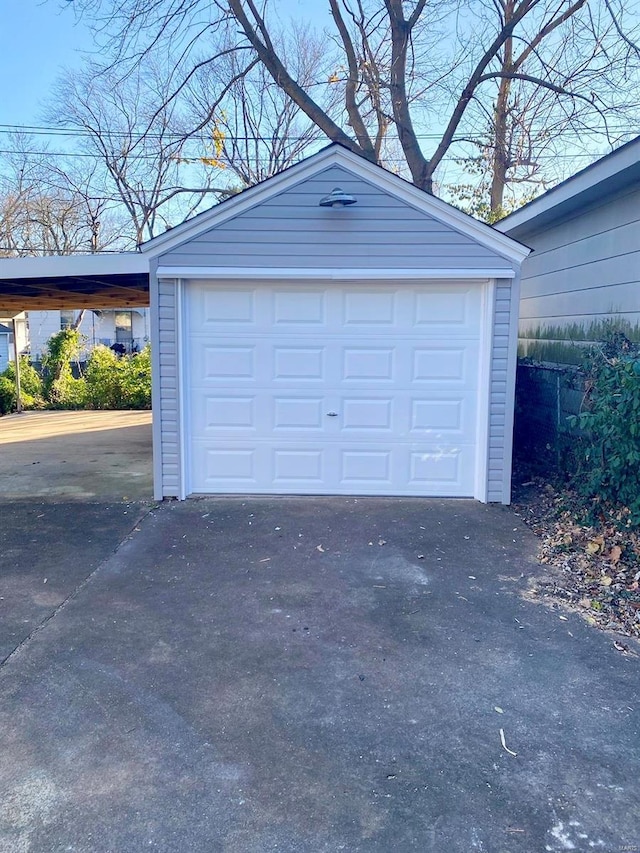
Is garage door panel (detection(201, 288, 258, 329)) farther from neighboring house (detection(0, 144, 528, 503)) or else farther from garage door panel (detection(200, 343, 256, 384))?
garage door panel (detection(200, 343, 256, 384))

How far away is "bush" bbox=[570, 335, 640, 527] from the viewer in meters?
4.51

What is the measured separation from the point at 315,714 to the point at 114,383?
47.3 feet

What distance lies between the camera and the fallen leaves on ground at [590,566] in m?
3.88

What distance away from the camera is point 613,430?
184 inches

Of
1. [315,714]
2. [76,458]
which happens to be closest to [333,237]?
[315,714]

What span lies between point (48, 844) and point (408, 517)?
13.7ft

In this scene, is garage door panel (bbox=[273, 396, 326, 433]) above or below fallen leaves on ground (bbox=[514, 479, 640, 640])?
above

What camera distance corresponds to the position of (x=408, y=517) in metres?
5.82

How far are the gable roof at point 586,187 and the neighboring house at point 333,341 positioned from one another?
2.80 ft

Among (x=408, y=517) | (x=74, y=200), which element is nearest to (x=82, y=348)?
(x=74, y=200)

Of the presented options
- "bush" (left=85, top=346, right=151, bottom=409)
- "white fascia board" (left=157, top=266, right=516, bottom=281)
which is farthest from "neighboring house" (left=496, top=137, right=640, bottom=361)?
"bush" (left=85, top=346, right=151, bottom=409)

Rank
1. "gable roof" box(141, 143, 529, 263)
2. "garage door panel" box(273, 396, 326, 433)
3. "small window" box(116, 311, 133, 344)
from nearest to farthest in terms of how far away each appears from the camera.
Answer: "gable roof" box(141, 143, 529, 263) → "garage door panel" box(273, 396, 326, 433) → "small window" box(116, 311, 133, 344)

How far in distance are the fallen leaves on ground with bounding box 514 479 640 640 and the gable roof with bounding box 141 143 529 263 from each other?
259 centimetres

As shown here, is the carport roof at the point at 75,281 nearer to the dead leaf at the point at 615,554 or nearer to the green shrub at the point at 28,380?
the green shrub at the point at 28,380
